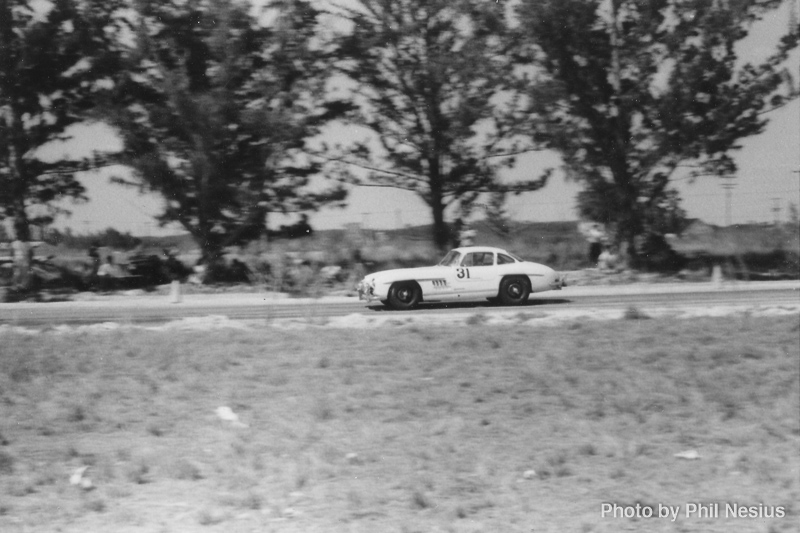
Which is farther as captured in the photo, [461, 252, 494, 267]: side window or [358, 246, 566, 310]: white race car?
[461, 252, 494, 267]: side window

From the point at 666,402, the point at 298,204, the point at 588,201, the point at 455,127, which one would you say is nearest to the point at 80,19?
the point at 298,204

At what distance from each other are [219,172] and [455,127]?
21.8 feet

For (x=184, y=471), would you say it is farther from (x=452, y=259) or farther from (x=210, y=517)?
(x=452, y=259)

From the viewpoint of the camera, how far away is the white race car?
61.2 feet

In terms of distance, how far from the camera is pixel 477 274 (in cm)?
1917

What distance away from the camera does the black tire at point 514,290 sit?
19219 millimetres

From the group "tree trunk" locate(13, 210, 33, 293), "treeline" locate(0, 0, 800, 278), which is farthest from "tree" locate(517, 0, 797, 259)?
"tree trunk" locate(13, 210, 33, 293)

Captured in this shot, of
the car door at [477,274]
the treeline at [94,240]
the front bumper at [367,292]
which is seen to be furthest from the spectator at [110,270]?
the car door at [477,274]

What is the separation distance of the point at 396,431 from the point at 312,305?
10946mm

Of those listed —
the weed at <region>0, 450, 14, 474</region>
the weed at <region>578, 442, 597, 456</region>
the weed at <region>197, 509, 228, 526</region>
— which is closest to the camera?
the weed at <region>197, 509, 228, 526</region>

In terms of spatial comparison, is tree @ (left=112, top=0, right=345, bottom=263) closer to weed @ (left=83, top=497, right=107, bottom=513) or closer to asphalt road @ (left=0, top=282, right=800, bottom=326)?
asphalt road @ (left=0, top=282, right=800, bottom=326)

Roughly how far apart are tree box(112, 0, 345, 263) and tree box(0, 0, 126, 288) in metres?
1.10

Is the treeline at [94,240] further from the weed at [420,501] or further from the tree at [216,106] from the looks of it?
the weed at [420,501]

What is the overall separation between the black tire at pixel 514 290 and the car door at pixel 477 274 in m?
0.19
